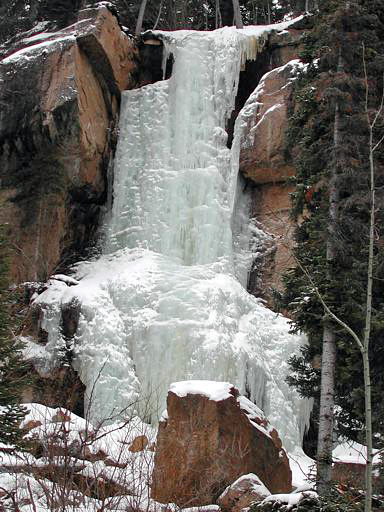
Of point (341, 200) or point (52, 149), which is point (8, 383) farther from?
point (52, 149)

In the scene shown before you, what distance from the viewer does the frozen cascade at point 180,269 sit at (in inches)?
597

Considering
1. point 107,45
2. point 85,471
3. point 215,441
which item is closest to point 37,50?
point 107,45

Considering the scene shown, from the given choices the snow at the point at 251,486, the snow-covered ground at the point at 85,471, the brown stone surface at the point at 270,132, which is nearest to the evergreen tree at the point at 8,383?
the snow-covered ground at the point at 85,471

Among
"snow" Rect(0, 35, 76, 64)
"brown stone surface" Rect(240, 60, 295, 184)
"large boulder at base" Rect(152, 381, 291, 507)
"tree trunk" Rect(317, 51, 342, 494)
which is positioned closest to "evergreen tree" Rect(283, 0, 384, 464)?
"tree trunk" Rect(317, 51, 342, 494)

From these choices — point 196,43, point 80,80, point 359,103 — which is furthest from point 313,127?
point 196,43

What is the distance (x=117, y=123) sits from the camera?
2006 cm

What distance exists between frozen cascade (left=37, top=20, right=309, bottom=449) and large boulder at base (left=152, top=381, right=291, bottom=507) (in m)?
3.89

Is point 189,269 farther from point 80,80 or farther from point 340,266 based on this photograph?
point 340,266

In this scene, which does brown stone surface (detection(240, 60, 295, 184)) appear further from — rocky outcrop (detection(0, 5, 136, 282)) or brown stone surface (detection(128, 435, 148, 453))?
brown stone surface (detection(128, 435, 148, 453))

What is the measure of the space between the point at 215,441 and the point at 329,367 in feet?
6.36

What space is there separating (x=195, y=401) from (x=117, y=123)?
12.2 metres

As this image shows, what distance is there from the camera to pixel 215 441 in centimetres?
892

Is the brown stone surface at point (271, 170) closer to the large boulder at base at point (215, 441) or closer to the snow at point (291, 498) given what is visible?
the large boulder at base at point (215, 441)

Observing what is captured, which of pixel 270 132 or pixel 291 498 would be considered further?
pixel 270 132
